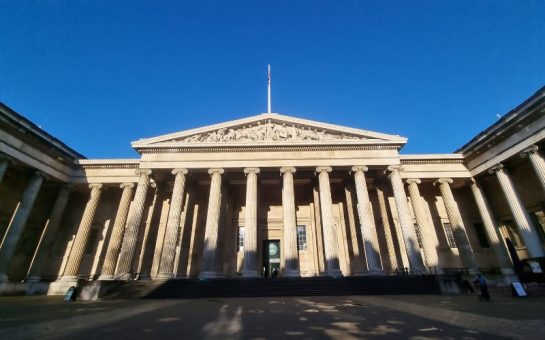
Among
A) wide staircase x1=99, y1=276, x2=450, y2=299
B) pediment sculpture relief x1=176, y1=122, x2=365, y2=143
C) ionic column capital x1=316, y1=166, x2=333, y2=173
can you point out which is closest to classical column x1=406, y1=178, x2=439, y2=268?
wide staircase x1=99, y1=276, x2=450, y2=299

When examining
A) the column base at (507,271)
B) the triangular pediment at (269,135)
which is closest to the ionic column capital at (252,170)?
the triangular pediment at (269,135)

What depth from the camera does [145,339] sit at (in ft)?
15.8

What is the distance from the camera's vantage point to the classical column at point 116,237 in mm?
18797

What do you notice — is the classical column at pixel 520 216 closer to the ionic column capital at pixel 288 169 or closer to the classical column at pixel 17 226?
the ionic column capital at pixel 288 169

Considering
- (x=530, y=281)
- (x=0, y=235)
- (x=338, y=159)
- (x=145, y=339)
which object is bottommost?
(x=145, y=339)

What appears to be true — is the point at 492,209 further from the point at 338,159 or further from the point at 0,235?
the point at 0,235

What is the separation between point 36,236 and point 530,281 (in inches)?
1423

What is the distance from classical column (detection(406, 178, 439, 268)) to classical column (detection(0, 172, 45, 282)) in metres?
30.0

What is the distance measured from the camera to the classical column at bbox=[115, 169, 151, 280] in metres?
17.8

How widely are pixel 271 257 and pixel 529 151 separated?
21074mm

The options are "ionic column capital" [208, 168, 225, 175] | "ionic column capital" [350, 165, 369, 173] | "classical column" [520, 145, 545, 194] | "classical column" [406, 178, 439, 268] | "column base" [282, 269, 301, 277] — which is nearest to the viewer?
"classical column" [520, 145, 545, 194]

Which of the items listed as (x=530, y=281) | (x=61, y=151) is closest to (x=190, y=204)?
(x=61, y=151)

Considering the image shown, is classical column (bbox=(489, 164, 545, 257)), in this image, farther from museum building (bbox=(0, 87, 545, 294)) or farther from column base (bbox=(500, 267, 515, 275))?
column base (bbox=(500, 267, 515, 275))

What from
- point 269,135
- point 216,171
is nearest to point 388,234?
point 269,135
